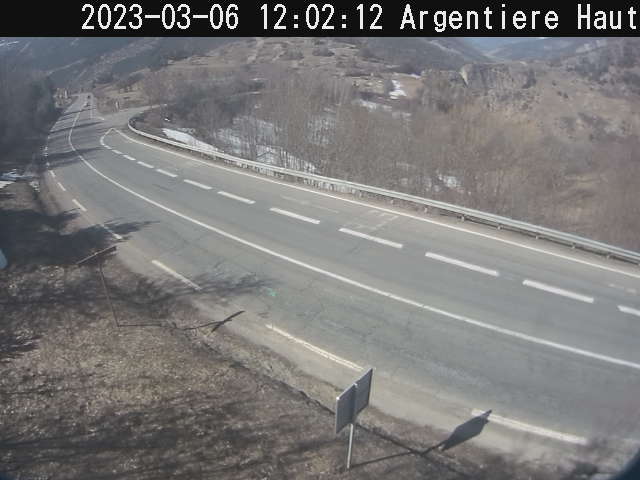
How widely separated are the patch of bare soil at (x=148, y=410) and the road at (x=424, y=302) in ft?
3.02

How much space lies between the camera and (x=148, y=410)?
19.7ft

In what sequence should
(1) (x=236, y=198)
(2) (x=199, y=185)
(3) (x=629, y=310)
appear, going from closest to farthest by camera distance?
(3) (x=629, y=310) → (1) (x=236, y=198) → (2) (x=199, y=185)

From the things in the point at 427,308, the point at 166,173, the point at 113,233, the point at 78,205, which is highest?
the point at 166,173

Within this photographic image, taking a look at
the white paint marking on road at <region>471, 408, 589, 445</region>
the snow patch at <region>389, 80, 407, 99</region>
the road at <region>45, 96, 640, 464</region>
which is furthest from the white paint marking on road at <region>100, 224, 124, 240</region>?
the snow patch at <region>389, 80, 407, 99</region>

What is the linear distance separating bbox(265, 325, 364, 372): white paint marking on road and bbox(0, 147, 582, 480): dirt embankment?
96cm

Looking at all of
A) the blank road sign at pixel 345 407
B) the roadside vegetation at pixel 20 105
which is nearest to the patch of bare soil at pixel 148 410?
the blank road sign at pixel 345 407

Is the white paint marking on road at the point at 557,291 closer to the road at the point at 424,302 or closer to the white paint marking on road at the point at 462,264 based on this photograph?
the road at the point at 424,302

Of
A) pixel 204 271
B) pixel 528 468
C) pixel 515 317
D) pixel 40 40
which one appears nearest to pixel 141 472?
pixel 528 468

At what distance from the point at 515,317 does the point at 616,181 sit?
2609 centimetres

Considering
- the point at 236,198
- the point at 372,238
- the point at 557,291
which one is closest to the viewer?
the point at 557,291

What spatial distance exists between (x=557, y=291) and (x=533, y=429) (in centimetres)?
383

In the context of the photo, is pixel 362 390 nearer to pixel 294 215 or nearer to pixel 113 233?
pixel 294 215

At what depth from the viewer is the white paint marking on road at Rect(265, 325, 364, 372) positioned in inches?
277

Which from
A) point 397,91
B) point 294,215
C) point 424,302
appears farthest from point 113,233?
point 397,91
